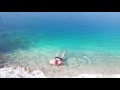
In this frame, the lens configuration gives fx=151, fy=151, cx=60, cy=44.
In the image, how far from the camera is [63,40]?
7883 millimetres

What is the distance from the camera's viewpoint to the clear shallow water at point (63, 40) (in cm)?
630

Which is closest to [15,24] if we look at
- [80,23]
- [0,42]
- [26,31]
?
[26,31]

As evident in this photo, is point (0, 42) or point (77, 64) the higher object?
point (0, 42)

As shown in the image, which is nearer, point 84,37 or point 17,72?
point 17,72

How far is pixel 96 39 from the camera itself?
803cm

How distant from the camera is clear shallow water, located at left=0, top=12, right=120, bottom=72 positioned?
6301 mm
